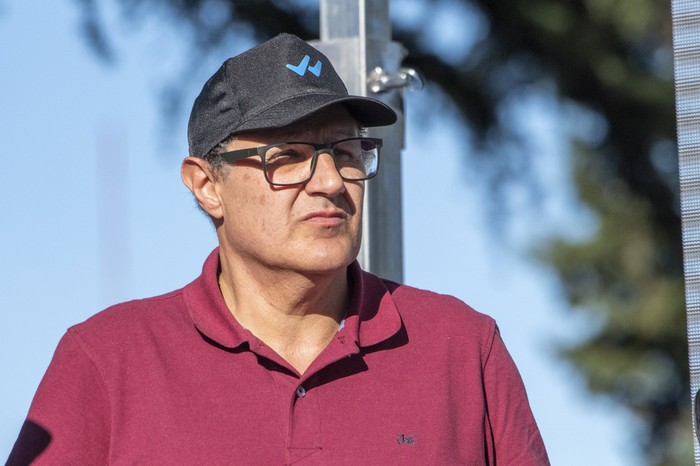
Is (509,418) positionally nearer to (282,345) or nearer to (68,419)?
(282,345)

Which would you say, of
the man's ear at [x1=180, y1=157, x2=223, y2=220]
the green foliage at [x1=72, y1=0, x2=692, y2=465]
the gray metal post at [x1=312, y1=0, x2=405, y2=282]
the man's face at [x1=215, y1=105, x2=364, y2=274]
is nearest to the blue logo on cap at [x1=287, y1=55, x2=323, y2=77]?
the man's face at [x1=215, y1=105, x2=364, y2=274]

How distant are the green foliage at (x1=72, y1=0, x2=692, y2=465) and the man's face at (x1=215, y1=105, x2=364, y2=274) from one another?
332cm

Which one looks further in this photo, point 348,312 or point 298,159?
point 348,312

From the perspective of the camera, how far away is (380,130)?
4488 millimetres

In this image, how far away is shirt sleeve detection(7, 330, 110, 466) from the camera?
238cm

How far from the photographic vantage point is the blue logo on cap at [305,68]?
2586 millimetres

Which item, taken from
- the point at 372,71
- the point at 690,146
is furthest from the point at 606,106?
the point at 690,146

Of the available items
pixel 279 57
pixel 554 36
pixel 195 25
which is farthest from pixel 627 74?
pixel 279 57

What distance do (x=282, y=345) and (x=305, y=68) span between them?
0.52m

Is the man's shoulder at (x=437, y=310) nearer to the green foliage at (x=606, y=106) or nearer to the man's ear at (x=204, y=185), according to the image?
the man's ear at (x=204, y=185)

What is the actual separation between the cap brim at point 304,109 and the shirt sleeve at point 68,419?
20.1 inches

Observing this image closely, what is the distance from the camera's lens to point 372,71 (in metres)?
4.46

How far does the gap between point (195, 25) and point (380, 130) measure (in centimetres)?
179

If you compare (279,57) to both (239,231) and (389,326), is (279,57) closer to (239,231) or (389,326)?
(239,231)
